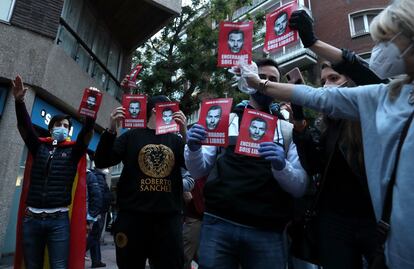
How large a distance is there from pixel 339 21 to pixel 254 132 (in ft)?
63.6

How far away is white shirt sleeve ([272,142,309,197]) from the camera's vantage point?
6.96 feet

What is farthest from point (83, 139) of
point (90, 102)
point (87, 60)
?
point (87, 60)

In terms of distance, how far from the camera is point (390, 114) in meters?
1.52

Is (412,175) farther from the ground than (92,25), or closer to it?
closer to it

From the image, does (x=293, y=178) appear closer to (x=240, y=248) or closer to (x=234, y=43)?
(x=240, y=248)

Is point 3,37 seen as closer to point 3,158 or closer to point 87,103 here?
point 3,158

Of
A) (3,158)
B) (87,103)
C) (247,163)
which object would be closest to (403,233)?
(247,163)

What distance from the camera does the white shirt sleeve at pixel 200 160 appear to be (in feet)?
7.78

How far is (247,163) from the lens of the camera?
2.29m

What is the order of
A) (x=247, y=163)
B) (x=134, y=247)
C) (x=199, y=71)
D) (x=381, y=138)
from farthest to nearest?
(x=199, y=71) → (x=134, y=247) → (x=247, y=163) → (x=381, y=138)

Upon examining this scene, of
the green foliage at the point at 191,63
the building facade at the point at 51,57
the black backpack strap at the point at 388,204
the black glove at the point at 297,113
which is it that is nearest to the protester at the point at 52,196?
the black glove at the point at 297,113

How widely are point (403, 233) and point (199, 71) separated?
10874 millimetres

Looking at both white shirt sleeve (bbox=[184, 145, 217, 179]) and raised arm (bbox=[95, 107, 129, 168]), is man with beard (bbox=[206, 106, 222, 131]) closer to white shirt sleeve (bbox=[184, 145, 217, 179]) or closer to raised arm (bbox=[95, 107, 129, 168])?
white shirt sleeve (bbox=[184, 145, 217, 179])

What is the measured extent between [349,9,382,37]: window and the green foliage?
765cm
